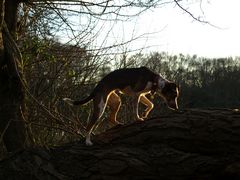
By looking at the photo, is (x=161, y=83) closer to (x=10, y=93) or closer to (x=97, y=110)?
(x=97, y=110)

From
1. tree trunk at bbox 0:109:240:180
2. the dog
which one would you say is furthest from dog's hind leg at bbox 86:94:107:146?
tree trunk at bbox 0:109:240:180

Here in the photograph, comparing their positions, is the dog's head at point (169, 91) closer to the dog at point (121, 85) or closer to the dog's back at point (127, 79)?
the dog at point (121, 85)

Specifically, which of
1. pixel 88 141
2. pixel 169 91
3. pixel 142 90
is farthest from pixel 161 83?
pixel 88 141

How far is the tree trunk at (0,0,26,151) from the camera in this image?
712cm

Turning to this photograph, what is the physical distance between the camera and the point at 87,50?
891 centimetres

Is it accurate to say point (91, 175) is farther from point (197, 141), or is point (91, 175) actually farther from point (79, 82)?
point (79, 82)

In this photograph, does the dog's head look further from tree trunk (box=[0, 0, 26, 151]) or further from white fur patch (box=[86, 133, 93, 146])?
tree trunk (box=[0, 0, 26, 151])

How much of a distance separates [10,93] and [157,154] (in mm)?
2568

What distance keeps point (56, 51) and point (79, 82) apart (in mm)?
→ 1073

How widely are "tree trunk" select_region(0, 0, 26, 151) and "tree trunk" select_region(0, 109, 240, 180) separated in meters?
1.48

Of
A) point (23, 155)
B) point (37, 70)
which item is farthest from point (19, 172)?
point (37, 70)

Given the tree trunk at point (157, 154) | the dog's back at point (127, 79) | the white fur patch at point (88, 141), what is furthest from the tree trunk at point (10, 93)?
the dog's back at point (127, 79)

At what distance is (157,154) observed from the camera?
552 centimetres

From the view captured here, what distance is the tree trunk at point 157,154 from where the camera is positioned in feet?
17.7
